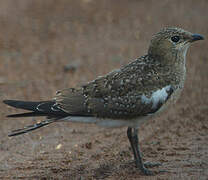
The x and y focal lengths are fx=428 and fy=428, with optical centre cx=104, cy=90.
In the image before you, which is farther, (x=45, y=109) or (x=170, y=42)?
(x=170, y=42)

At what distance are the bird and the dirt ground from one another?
691 mm

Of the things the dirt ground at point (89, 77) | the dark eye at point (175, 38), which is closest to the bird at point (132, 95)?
the dark eye at point (175, 38)

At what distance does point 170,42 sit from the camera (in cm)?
605

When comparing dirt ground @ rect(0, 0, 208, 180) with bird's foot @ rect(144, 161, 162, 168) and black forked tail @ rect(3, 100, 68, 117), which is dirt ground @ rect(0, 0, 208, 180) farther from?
black forked tail @ rect(3, 100, 68, 117)

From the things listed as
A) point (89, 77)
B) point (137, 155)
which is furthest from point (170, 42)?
point (89, 77)

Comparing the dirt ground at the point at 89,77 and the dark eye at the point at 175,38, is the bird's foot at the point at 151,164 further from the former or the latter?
the dark eye at the point at 175,38

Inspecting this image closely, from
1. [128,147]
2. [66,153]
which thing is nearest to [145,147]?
[128,147]

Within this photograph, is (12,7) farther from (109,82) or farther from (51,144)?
(109,82)

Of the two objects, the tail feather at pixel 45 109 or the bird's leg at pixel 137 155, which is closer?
the tail feather at pixel 45 109

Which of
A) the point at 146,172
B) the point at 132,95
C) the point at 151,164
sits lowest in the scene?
the point at 146,172

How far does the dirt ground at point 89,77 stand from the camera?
625 centimetres

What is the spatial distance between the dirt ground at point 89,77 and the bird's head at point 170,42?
154cm

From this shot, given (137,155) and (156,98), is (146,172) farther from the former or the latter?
(156,98)

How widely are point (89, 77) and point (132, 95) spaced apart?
3479mm
